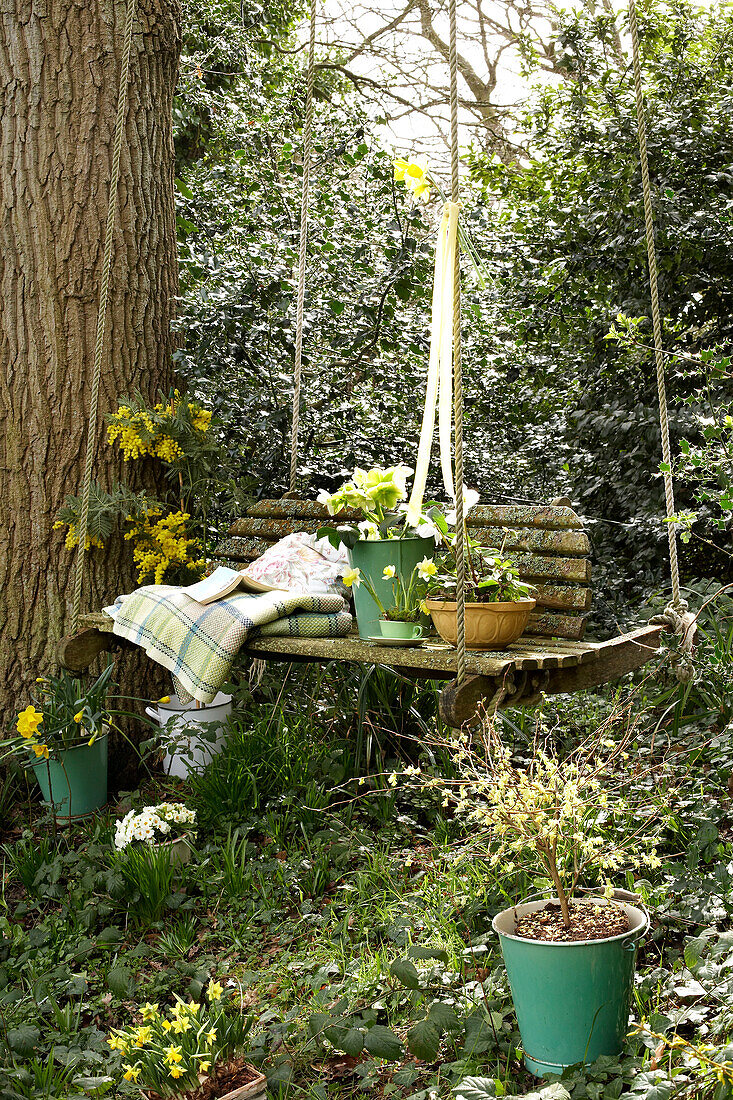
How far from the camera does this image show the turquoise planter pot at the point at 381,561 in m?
2.47

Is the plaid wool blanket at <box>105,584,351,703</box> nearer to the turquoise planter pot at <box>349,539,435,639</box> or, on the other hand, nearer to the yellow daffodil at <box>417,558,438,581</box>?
the turquoise planter pot at <box>349,539,435,639</box>

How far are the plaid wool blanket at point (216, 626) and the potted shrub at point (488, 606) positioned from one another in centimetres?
54

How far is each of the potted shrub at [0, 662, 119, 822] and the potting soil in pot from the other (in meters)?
1.69

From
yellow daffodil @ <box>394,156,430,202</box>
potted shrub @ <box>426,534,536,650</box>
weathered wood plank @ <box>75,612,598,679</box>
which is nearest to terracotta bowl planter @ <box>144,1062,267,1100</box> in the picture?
weathered wood plank @ <box>75,612,598,679</box>

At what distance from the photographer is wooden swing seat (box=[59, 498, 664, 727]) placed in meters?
2.09

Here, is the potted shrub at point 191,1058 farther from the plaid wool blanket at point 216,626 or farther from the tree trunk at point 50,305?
the tree trunk at point 50,305

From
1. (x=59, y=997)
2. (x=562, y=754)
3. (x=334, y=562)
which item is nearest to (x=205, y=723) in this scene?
(x=334, y=562)

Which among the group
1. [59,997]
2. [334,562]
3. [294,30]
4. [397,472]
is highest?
[294,30]

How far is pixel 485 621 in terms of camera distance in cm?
223

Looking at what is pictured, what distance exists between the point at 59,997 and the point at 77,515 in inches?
67.6

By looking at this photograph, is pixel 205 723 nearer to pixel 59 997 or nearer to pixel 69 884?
pixel 69 884

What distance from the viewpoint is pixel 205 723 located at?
3.12m

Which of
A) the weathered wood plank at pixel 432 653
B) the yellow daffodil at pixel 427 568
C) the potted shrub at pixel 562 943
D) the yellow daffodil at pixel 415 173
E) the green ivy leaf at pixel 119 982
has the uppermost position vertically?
the yellow daffodil at pixel 415 173

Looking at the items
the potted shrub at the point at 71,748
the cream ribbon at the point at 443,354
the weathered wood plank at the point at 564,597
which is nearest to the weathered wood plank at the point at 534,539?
the weathered wood plank at the point at 564,597
